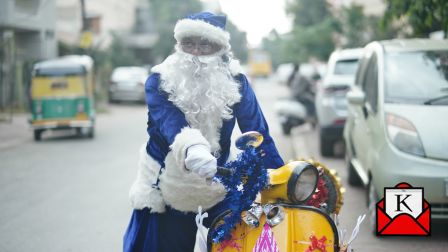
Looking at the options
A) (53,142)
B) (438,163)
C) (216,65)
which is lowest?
(53,142)

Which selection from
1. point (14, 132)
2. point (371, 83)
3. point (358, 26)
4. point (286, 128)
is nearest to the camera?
point (371, 83)

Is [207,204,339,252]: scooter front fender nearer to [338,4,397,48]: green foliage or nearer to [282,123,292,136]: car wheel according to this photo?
[282,123,292,136]: car wheel

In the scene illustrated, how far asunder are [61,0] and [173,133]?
144ft

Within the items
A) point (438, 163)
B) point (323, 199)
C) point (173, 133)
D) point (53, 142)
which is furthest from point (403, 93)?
point (53, 142)

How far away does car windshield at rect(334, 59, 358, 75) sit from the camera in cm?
1128

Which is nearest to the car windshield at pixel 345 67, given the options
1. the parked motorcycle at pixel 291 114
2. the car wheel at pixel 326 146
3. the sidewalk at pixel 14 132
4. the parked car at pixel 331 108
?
the parked car at pixel 331 108

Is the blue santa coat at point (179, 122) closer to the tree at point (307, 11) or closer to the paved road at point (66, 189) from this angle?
the paved road at point (66, 189)

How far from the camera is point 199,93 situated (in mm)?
3066

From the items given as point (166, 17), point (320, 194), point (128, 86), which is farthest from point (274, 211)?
point (166, 17)

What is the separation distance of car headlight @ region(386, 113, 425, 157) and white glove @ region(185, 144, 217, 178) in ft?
10.2

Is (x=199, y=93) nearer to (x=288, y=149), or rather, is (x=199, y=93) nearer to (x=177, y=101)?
(x=177, y=101)

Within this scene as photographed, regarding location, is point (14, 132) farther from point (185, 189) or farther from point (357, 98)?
point (185, 189)

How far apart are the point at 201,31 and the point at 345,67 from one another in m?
8.57

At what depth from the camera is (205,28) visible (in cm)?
313
